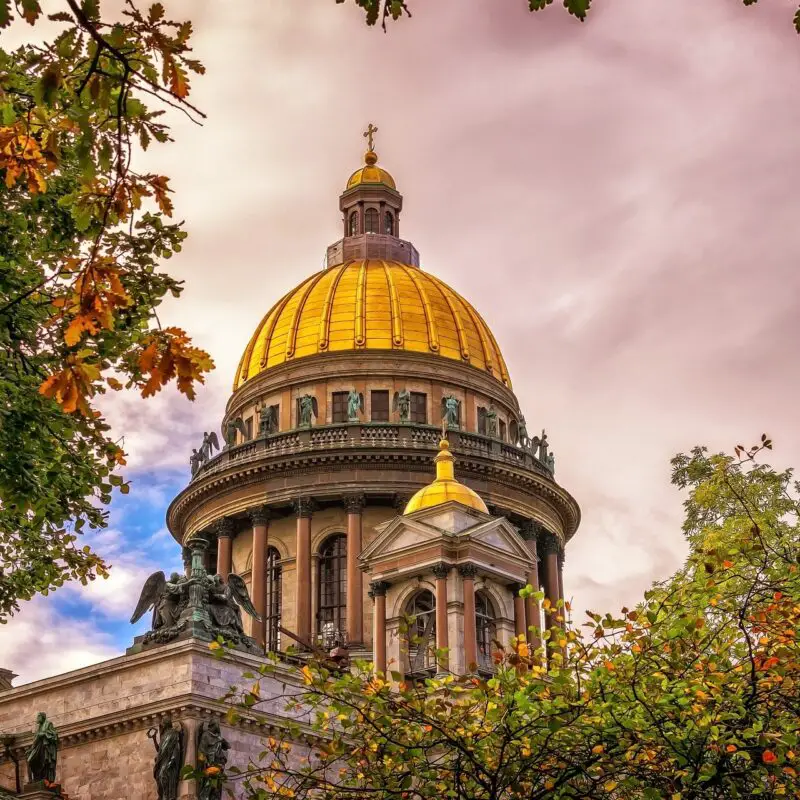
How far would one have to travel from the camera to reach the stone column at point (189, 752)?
2766cm

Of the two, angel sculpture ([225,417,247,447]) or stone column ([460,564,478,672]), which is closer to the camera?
stone column ([460,564,478,672])

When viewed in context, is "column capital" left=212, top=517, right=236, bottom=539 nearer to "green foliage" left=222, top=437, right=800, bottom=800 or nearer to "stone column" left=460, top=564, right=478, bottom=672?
"stone column" left=460, top=564, right=478, bottom=672

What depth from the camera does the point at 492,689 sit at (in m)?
15.5

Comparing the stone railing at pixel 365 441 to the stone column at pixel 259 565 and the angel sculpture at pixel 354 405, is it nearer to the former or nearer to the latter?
the angel sculpture at pixel 354 405

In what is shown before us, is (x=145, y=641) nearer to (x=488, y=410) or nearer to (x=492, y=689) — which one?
(x=492, y=689)

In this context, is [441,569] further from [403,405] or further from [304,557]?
[403,405]

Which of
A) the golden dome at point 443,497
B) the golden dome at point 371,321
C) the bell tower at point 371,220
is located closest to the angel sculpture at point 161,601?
→ the golden dome at point 443,497

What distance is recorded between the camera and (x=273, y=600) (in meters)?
49.7

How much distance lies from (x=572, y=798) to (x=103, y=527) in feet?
27.5

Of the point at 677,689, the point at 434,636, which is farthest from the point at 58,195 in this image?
the point at 434,636

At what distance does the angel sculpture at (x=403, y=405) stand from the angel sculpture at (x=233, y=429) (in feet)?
21.7

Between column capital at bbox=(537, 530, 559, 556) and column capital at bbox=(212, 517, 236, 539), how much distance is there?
1238cm

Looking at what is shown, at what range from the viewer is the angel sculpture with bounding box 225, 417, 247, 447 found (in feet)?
175

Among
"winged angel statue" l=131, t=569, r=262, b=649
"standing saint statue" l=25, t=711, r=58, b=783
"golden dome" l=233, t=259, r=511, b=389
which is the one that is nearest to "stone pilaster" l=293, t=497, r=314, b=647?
"golden dome" l=233, t=259, r=511, b=389
